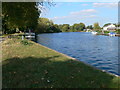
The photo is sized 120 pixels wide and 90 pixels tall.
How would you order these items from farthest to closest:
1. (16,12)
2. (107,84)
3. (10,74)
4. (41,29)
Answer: (41,29), (10,74), (16,12), (107,84)

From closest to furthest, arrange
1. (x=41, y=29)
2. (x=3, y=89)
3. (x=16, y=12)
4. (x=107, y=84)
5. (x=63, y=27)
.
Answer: (x=3, y=89), (x=107, y=84), (x=16, y=12), (x=41, y=29), (x=63, y=27)

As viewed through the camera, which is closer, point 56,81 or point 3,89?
point 3,89

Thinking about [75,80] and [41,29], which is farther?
[41,29]

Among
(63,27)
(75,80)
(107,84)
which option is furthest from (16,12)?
(63,27)

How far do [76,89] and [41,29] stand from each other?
10423 cm

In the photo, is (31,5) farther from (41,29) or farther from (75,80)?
(41,29)

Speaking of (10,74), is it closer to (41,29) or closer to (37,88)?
(37,88)

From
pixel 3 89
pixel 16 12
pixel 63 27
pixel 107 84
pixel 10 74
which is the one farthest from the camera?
pixel 63 27

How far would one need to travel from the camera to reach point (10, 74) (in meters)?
6.47

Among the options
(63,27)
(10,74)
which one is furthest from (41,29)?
(10,74)

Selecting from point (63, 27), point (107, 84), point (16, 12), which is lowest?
point (107, 84)

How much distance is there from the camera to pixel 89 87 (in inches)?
197

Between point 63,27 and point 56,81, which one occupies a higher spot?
point 63,27

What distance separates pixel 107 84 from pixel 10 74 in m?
4.14
